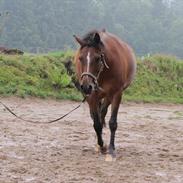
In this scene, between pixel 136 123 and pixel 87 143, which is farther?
pixel 136 123

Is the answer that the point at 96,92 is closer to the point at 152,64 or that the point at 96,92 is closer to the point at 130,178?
the point at 130,178

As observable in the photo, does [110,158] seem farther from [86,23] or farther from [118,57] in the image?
[86,23]

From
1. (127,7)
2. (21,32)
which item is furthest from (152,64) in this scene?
(127,7)

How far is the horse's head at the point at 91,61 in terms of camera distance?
612 centimetres

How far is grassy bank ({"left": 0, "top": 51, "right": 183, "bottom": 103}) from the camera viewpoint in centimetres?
1496

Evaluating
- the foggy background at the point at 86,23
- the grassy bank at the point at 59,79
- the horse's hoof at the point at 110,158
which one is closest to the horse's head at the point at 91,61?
the horse's hoof at the point at 110,158

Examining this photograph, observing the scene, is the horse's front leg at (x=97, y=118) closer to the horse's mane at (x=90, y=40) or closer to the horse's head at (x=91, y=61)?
the horse's head at (x=91, y=61)

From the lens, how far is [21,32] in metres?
34.3

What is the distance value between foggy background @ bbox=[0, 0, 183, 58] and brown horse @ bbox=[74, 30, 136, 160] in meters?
22.2

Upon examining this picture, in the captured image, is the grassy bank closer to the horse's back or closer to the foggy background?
the horse's back

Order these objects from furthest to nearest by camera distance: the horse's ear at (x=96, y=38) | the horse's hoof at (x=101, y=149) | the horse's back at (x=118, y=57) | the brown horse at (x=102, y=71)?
the horse's hoof at (x=101, y=149)
the horse's back at (x=118, y=57)
the horse's ear at (x=96, y=38)
the brown horse at (x=102, y=71)

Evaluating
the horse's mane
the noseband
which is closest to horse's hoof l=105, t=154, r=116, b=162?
the noseband

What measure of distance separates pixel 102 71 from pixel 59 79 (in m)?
9.29

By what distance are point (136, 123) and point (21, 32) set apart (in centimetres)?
2471
